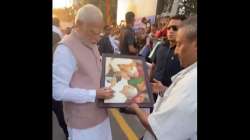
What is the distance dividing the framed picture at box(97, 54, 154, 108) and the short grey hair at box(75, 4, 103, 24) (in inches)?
5.7

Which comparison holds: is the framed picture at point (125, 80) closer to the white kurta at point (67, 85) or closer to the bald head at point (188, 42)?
the white kurta at point (67, 85)

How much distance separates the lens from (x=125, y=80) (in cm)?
169

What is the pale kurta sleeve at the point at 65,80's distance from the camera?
161cm

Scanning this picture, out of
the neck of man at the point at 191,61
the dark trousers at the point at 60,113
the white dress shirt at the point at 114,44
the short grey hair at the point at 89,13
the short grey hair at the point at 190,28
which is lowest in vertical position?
the dark trousers at the point at 60,113

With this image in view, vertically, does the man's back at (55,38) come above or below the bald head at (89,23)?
below

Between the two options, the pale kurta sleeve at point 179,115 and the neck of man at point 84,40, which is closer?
the pale kurta sleeve at point 179,115

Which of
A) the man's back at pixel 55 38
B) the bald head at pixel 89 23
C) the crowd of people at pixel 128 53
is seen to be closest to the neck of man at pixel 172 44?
the crowd of people at pixel 128 53

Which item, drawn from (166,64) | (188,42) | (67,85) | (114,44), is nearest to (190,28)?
(188,42)

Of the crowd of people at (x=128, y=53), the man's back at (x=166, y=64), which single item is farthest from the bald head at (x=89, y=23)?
the man's back at (x=166, y=64)

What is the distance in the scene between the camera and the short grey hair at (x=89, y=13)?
160cm

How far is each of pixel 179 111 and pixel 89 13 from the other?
47 centimetres
